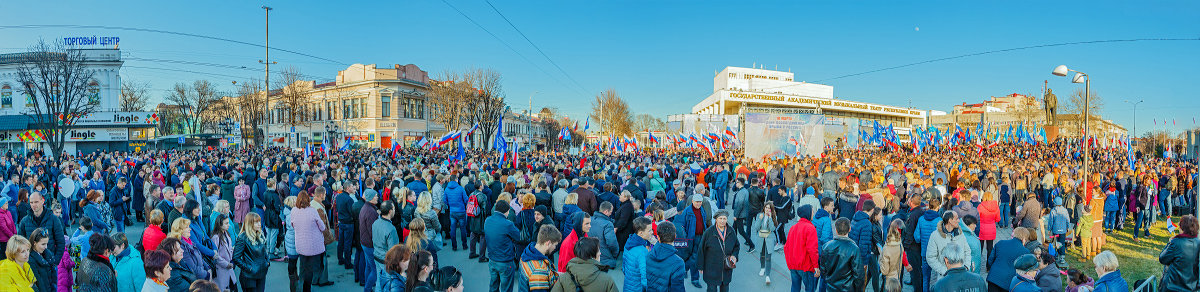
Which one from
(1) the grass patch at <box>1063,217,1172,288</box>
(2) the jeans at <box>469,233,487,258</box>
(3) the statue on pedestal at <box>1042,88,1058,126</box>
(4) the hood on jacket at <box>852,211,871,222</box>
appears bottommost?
(1) the grass patch at <box>1063,217,1172,288</box>

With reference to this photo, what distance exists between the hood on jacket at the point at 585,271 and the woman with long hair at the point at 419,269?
99cm

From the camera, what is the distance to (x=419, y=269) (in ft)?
12.7

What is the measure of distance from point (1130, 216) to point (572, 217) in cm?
1597

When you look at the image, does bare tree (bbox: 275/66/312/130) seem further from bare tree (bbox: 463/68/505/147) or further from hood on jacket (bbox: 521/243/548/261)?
hood on jacket (bbox: 521/243/548/261)

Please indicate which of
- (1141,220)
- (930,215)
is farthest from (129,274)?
(1141,220)

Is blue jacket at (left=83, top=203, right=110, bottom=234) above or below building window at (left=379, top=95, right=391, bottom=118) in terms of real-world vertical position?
below

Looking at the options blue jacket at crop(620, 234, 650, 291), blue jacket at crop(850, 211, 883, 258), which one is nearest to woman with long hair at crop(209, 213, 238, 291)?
blue jacket at crop(620, 234, 650, 291)

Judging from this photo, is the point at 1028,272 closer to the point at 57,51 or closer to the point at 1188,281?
the point at 1188,281

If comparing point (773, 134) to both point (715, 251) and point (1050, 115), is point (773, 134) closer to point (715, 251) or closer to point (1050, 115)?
point (715, 251)

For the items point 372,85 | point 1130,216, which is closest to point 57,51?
point 372,85

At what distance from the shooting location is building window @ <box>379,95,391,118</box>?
164 ft

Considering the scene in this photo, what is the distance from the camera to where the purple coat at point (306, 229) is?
250 inches

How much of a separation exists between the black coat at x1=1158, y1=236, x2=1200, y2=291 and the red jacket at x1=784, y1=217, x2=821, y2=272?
3.18m

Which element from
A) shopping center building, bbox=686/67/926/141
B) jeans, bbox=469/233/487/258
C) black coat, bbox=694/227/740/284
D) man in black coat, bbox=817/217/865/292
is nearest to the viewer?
man in black coat, bbox=817/217/865/292
